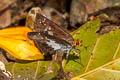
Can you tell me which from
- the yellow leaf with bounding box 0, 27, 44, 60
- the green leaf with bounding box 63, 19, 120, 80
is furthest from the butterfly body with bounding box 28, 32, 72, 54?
the green leaf with bounding box 63, 19, 120, 80

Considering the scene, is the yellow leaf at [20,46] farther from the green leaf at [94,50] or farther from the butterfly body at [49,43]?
the green leaf at [94,50]

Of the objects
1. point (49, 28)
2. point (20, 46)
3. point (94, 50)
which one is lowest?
point (94, 50)

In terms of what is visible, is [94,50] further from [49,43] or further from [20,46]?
[20,46]

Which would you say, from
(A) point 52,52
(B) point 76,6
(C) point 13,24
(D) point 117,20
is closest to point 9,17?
(C) point 13,24

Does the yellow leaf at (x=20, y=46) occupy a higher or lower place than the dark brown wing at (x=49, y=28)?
lower

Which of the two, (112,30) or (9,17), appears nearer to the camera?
(112,30)

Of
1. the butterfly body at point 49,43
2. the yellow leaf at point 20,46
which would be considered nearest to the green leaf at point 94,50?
the butterfly body at point 49,43

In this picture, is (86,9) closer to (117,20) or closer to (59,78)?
(117,20)

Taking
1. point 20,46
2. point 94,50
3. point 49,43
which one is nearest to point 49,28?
point 49,43
